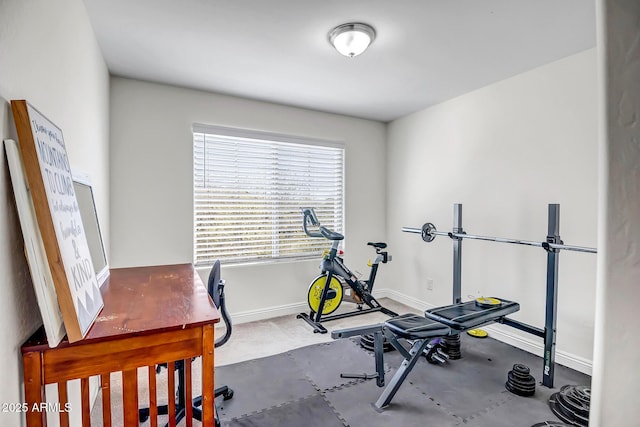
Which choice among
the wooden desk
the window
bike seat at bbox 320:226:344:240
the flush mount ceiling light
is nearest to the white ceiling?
the flush mount ceiling light

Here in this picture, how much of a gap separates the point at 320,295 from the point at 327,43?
2383 mm

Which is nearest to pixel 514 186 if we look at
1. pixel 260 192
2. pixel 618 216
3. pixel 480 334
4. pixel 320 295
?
pixel 480 334

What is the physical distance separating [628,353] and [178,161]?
3.28 meters

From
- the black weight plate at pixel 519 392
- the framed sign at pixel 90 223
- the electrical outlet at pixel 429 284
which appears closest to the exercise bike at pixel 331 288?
the electrical outlet at pixel 429 284

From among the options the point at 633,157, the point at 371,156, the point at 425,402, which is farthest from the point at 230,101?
the point at 633,157

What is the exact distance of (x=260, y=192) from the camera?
349 cm

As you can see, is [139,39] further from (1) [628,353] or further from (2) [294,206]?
(1) [628,353]

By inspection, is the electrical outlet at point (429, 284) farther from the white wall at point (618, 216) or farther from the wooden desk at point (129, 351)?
the white wall at point (618, 216)

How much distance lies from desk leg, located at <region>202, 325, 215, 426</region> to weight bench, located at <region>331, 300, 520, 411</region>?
91 cm

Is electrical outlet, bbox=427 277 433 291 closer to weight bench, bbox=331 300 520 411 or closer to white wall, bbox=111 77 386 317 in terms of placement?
weight bench, bbox=331 300 520 411

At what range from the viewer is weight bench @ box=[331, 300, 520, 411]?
6.65ft

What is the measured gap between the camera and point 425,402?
2055mm

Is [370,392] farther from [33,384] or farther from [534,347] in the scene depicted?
[33,384]

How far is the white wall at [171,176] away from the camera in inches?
111
